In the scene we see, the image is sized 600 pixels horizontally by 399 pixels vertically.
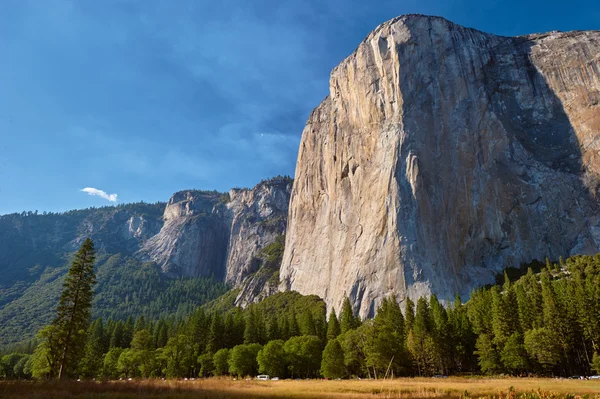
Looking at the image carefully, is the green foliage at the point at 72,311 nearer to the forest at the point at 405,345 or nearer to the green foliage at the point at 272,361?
the forest at the point at 405,345

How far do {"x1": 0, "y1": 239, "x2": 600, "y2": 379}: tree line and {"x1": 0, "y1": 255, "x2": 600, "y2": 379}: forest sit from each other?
16 cm

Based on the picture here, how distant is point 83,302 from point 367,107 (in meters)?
102

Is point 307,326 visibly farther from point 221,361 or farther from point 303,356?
point 221,361

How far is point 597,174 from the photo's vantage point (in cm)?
11525

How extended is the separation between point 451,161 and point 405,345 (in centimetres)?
6794

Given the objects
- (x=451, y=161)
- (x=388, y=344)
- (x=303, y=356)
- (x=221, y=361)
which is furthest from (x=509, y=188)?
(x=221, y=361)

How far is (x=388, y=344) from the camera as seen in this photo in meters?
55.2

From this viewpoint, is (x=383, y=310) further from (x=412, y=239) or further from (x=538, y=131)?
(x=538, y=131)

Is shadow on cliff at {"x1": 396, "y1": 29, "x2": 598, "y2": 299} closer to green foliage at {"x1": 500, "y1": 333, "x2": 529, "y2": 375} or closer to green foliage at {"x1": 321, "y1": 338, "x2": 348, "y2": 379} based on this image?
green foliage at {"x1": 500, "y1": 333, "x2": 529, "y2": 375}

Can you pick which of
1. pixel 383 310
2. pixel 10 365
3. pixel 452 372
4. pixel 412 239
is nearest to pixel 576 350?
pixel 452 372

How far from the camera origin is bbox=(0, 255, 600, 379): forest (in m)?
53.3

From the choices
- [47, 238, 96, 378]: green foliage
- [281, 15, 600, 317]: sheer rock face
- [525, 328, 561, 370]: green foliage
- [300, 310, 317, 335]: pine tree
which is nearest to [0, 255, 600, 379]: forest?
[525, 328, 561, 370]: green foliage

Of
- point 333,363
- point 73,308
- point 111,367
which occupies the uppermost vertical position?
point 73,308

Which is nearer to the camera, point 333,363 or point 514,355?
point 514,355
